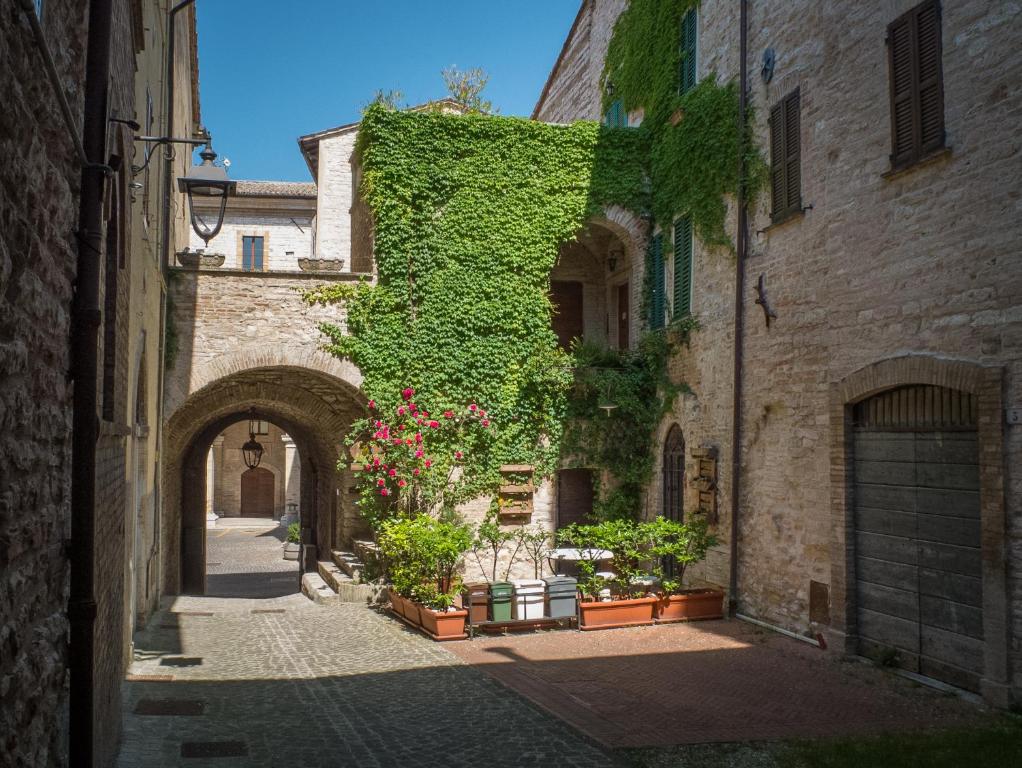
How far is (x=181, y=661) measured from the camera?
34.1 feet

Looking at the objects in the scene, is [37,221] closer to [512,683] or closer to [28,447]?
[28,447]

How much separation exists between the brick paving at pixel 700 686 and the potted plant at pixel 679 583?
41cm

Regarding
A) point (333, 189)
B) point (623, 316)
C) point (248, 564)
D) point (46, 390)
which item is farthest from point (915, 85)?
point (248, 564)

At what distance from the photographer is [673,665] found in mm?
9352

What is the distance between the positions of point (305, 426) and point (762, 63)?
41.6ft

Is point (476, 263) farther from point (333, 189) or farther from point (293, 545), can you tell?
point (293, 545)

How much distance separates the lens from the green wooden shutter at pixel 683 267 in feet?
45.4

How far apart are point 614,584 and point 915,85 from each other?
706 cm

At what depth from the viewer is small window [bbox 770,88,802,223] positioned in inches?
425

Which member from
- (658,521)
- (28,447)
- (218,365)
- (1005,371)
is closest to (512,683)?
(658,521)

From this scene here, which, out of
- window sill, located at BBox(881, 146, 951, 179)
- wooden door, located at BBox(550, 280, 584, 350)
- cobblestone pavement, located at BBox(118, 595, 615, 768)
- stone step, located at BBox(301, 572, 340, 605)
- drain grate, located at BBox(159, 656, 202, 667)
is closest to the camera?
cobblestone pavement, located at BBox(118, 595, 615, 768)

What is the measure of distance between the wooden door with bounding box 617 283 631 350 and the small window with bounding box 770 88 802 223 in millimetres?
5663

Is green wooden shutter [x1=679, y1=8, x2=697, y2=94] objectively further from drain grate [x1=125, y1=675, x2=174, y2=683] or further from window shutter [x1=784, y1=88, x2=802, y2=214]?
drain grate [x1=125, y1=675, x2=174, y2=683]

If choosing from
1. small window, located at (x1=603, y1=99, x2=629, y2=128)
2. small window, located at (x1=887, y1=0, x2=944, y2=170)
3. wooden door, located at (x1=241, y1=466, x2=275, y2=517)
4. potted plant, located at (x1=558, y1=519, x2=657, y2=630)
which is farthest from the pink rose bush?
wooden door, located at (x1=241, y1=466, x2=275, y2=517)
